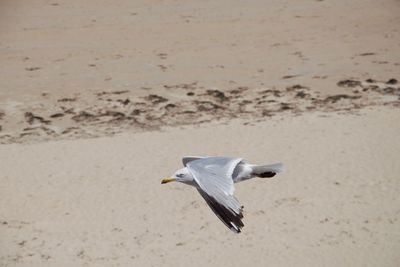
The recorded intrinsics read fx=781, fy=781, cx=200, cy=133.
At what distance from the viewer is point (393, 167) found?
1137cm

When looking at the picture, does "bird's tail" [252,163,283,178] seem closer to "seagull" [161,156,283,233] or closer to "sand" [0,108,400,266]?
"seagull" [161,156,283,233]

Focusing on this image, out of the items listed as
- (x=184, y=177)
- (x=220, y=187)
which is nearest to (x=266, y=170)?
(x=184, y=177)

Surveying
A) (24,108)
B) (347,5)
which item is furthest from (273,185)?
(347,5)

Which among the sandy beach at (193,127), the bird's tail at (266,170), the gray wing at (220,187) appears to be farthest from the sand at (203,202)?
the gray wing at (220,187)

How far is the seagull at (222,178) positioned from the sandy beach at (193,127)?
3622mm

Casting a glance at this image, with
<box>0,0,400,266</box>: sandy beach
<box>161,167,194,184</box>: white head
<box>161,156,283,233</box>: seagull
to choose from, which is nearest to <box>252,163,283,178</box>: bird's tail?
<box>161,156,283,233</box>: seagull

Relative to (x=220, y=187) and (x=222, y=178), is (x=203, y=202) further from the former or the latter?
(x=220, y=187)

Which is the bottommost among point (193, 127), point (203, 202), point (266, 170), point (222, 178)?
point (203, 202)

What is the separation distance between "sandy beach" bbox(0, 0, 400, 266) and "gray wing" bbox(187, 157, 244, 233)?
153 inches

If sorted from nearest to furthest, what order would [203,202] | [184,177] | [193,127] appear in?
[184,177], [203,202], [193,127]

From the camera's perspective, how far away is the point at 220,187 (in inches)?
201

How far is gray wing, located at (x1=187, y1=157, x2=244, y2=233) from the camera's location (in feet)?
15.5

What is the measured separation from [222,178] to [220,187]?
198 millimetres

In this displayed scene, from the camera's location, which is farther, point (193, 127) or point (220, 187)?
point (193, 127)
